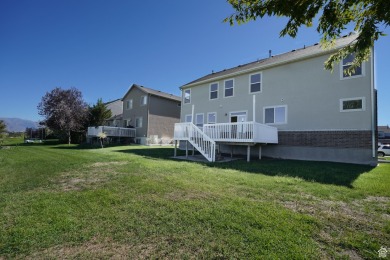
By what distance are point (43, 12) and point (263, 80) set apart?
14.0 m

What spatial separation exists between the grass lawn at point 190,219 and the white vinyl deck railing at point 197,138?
544 cm

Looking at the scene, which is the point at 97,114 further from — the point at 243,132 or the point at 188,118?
the point at 243,132

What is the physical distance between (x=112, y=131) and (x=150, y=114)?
4.80 metres

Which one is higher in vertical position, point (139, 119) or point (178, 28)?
point (178, 28)

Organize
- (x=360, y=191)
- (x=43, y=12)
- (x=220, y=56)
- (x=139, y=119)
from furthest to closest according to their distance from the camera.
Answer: (x=139, y=119) → (x=220, y=56) → (x=43, y=12) → (x=360, y=191)

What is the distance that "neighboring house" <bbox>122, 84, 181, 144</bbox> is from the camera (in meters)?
23.9

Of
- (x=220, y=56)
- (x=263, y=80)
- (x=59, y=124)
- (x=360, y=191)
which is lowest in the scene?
(x=360, y=191)

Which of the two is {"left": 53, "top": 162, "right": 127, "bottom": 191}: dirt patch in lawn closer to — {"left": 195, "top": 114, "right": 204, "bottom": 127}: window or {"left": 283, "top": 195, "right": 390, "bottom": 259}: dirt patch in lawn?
{"left": 283, "top": 195, "right": 390, "bottom": 259}: dirt patch in lawn

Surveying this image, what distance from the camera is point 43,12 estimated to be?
11.4 metres

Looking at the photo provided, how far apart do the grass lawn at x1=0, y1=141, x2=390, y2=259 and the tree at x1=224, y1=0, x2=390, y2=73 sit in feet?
11.5

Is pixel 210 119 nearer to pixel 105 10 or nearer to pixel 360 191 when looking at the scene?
pixel 105 10

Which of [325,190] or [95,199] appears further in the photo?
[325,190]

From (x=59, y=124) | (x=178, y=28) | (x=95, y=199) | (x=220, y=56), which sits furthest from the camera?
(x=59, y=124)

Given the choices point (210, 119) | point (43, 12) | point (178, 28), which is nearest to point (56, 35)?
point (43, 12)
